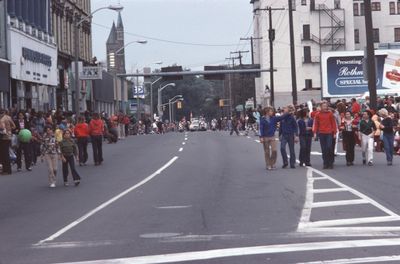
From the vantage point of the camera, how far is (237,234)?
11.5 meters

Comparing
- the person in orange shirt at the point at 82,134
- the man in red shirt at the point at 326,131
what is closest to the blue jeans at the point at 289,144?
the man in red shirt at the point at 326,131

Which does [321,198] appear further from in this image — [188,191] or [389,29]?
[389,29]

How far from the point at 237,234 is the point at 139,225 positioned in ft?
6.63

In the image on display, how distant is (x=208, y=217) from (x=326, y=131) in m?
9.97

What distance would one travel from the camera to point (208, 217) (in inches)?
A: 529

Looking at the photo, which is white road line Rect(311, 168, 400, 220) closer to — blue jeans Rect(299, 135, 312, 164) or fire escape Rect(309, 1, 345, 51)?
blue jeans Rect(299, 135, 312, 164)

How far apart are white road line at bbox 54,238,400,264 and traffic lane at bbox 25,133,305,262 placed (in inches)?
13.9

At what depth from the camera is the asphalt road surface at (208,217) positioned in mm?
10023

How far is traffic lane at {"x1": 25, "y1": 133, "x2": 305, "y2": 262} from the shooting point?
10.8 m

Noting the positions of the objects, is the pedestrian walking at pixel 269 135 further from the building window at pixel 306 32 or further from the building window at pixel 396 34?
the building window at pixel 396 34

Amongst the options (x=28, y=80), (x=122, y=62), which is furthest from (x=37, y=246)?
(x=122, y=62)

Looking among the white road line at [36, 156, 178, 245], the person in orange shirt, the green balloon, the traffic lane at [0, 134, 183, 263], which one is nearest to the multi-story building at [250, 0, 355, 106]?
the traffic lane at [0, 134, 183, 263]

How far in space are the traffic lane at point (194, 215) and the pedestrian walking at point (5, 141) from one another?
17.4 ft

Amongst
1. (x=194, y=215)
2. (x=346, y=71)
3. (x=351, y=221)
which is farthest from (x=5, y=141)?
(x=346, y=71)
